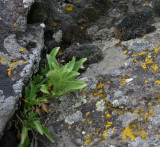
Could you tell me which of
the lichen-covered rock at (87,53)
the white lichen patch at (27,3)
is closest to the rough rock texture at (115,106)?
the lichen-covered rock at (87,53)

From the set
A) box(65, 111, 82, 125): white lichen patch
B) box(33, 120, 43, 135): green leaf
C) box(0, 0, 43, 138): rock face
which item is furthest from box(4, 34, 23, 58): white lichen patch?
box(65, 111, 82, 125): white lichen patch

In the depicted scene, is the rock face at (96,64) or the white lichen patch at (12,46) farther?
the white lichen patch at (12,46)

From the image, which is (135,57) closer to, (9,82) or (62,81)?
(62,81)

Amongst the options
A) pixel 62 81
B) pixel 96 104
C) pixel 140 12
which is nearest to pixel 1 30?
pixel 62 81

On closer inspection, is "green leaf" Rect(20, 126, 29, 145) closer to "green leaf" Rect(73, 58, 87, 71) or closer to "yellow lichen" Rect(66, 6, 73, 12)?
"green leaf" Rect(73, 58, 87, 71)

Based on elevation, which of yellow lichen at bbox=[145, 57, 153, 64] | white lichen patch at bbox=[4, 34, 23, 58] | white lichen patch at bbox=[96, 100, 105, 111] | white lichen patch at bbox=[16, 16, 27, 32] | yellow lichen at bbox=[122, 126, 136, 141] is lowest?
yellow lichen at bbox=[122, 126, 136, 141]

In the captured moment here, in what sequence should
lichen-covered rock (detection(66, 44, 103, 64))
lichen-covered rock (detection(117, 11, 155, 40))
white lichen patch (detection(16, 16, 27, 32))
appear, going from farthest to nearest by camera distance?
1. lichen-covered rock (detection(117, 11, 155, 40))
2. lichen-covered rock (detection(66, 44, 103, 64))
3. white lichen patch (detection(16, 16, 27, 32))

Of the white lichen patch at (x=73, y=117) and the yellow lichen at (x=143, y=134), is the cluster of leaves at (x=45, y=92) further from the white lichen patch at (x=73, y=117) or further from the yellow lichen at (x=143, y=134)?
the yellow lichen at (x=143, y=134)
